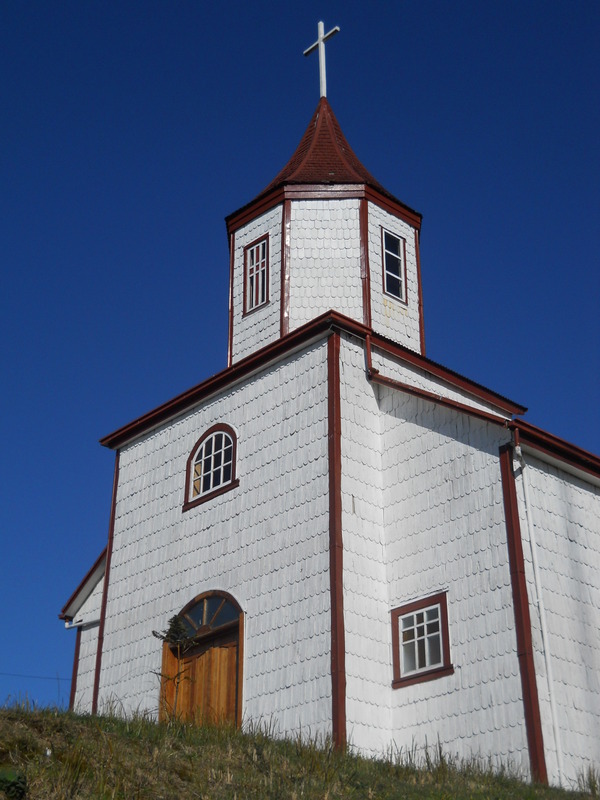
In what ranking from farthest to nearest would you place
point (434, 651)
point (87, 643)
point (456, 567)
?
point (87, 643)
point (456, 567)
point (434, 651)

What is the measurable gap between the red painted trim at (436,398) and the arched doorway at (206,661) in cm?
468

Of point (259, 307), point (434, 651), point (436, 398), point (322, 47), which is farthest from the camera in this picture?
point (322, 47)

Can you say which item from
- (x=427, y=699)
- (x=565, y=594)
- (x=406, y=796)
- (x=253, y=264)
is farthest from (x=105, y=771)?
(x=253, y=264)

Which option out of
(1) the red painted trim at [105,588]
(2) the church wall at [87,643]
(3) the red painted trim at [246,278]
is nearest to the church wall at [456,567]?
(3) the red painted trim at [246,278]

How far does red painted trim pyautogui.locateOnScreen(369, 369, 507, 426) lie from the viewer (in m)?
17.9

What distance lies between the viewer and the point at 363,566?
18.5 meters

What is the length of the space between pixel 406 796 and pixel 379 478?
25.8ft

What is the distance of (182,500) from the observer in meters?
21.9

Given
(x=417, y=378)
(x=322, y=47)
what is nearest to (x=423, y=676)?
(x=417, y=378)

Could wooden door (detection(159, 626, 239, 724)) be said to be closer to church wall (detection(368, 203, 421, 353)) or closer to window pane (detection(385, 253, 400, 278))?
church wall (detection(368, 203, 421, 353))

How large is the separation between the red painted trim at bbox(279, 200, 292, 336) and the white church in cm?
5

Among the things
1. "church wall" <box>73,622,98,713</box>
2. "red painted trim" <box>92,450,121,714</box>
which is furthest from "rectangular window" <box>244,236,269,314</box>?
"church wall" <box>73,622,98,713</box>

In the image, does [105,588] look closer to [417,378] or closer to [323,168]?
[417,378]

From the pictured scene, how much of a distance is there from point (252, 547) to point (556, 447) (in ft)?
18.1
